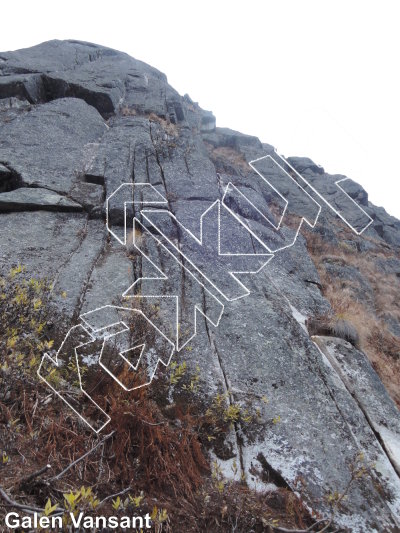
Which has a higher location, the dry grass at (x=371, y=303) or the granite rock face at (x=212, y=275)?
the granite rock face at (x=212, y=275)

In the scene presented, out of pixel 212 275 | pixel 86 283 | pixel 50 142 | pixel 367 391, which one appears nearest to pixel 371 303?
pixel 212 275

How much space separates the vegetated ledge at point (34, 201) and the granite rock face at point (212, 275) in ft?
0.10

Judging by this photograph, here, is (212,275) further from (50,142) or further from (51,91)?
(51,91)

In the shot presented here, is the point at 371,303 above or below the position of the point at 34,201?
below

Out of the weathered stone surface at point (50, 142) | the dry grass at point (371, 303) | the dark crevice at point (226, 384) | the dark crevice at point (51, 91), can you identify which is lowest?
the dry grass at point (371, 303)

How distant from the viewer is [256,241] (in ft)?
33.6

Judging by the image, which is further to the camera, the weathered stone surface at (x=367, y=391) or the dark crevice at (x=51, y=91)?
the dark crevice at (x=51, y=91)

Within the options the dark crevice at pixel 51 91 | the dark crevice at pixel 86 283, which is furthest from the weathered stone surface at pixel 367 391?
the dark crevice at pixel 51 91

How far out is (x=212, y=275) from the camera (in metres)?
8.23

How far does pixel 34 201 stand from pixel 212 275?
4.81 m

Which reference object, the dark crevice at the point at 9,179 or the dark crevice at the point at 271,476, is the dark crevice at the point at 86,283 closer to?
the dark crevice at the point at 9,179

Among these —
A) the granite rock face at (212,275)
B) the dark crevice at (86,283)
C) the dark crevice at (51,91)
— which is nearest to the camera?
the granite rock face at (212,275)

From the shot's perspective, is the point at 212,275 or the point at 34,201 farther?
the point at 34,201

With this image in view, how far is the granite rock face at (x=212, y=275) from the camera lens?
4.75 meters
